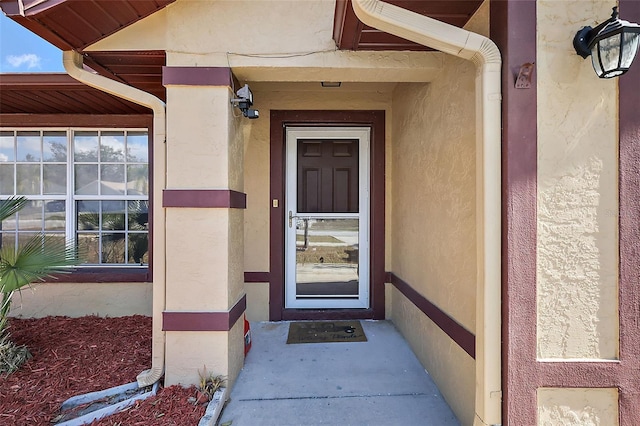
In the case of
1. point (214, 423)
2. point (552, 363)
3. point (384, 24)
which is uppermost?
point (384, 24)

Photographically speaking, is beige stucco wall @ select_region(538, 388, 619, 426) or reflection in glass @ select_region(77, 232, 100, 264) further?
reflection in glass @ select_region(77, 232, 100, 264)

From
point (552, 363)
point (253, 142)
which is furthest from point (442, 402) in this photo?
point (253, 142)

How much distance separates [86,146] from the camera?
411 centimetres

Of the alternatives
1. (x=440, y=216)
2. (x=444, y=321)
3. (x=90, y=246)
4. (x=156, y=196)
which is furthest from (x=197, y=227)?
(x=90, y=246)

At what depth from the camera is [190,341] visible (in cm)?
249

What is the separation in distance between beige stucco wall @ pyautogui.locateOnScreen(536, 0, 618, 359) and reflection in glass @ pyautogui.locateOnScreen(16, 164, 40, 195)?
508cm

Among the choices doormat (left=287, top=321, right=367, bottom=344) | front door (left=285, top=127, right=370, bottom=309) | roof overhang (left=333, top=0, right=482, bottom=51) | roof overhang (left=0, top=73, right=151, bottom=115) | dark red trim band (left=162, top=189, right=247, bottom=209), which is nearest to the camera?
roof overhang (left=333, top=0, right=482, bottom=51)

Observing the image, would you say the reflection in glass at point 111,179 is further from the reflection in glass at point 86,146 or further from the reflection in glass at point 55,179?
the reflection in glass at point 55,179

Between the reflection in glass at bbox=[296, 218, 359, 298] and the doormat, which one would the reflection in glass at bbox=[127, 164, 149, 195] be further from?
the doormat

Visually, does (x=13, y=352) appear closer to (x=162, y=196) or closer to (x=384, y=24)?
(x=162, y=196)

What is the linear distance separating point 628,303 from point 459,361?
38.1 inches

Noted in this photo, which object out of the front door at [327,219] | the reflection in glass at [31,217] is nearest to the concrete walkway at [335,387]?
the front door at [327,219]

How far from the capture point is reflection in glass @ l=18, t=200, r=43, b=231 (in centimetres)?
409

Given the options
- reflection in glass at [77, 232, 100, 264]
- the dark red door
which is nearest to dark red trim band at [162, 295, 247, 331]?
the dark red door
